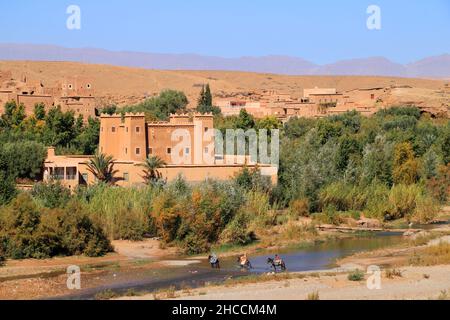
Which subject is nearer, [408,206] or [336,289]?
[336,289]

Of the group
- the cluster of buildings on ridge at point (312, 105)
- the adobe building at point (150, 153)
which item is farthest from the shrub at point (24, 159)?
the cluster of buildings on ridge at point (312, 105)

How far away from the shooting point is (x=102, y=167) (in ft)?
118

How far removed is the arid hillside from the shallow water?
128 feet

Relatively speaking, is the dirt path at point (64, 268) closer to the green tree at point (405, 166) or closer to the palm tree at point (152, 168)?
the palm tree at point (152, 168)

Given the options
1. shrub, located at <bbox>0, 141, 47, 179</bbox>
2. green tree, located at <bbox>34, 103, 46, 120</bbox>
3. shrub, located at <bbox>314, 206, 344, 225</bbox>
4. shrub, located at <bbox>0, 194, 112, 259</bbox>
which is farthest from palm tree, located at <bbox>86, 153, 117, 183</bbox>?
green tree, located at <bbox>34, 103, 46, 120</bbox>

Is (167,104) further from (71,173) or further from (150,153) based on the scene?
(71,173)

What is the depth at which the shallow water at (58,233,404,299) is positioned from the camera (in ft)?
77.5

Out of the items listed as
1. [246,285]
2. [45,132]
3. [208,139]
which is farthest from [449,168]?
[246,285]

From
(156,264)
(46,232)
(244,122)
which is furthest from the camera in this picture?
(244,122)

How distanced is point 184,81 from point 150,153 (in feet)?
231

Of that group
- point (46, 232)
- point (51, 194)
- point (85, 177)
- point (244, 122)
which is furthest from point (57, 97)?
point (46, 232)

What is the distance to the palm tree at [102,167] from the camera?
35938 mm
